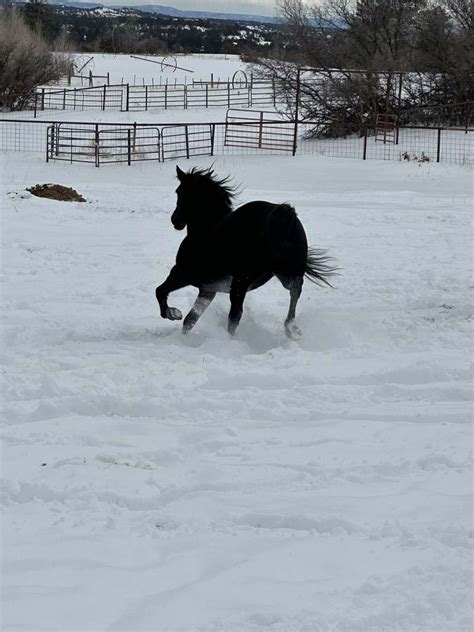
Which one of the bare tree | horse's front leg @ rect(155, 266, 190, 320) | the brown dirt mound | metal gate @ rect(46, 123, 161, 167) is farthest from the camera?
the bare tree

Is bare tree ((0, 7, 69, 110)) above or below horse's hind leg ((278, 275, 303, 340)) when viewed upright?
above

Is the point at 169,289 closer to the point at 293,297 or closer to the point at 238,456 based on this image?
the point at 293,297

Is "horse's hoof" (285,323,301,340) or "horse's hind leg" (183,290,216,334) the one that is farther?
"horse's hind leg" (183,290,216,334)

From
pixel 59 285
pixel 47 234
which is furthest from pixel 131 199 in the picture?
pixel 59 285

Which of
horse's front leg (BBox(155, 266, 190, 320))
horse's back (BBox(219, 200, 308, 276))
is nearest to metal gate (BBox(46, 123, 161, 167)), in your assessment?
Answer: horse's front leg (BBox(155, 266, 190, 320))

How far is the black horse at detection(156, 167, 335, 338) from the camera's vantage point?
670cm

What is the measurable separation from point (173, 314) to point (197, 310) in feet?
0.64

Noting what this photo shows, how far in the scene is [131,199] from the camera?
1667 cm

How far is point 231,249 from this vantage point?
691 centimetres

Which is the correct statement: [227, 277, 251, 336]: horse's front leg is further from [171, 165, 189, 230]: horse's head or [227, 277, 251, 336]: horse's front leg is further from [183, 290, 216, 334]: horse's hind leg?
[171, 165, 189, 230]: horse's head

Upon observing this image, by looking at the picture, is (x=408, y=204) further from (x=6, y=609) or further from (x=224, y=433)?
(x=6, y=609)

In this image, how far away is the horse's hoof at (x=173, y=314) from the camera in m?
7.09

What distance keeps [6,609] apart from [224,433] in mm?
1956

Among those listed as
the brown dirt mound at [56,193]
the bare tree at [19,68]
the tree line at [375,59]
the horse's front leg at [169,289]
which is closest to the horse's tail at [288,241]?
the horse's front leg at [169,289]
